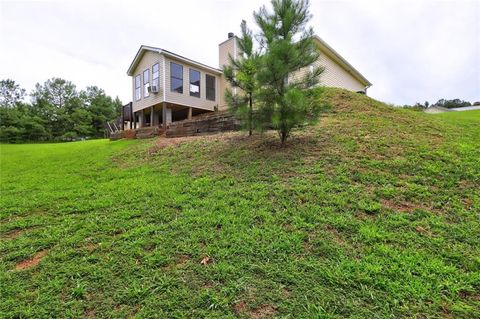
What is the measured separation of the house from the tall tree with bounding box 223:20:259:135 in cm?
701

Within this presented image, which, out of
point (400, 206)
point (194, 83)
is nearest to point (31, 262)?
point (400, 206)

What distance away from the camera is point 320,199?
351 centimetres

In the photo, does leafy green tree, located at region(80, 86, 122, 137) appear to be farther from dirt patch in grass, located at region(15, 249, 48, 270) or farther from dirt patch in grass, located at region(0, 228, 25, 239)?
dirt patch in grass, located at region(15, 249, 48, 270)

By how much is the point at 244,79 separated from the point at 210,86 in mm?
9655

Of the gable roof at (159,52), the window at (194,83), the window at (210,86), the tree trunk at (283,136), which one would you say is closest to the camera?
the tree trunk at (283,136)

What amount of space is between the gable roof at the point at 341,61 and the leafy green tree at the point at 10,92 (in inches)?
1960

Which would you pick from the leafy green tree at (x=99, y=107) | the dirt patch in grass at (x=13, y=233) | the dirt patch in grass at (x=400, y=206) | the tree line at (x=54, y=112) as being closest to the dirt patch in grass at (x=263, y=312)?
the dirt patch in grass at (x=400, y=206)

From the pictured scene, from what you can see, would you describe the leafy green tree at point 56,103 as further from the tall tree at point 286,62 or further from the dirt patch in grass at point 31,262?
the dirt patch in grass at point 31,262

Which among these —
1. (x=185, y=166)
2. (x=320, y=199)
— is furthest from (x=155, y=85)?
(x=320, y=199)

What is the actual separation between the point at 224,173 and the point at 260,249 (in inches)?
99.0

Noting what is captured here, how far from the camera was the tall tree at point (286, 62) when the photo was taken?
517 cm

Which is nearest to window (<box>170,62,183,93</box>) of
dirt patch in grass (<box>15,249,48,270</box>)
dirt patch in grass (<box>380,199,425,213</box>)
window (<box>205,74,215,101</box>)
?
window (<box>205,74,215,101</box>)

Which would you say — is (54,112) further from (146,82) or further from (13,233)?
(13,233)

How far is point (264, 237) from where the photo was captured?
9.12ft
